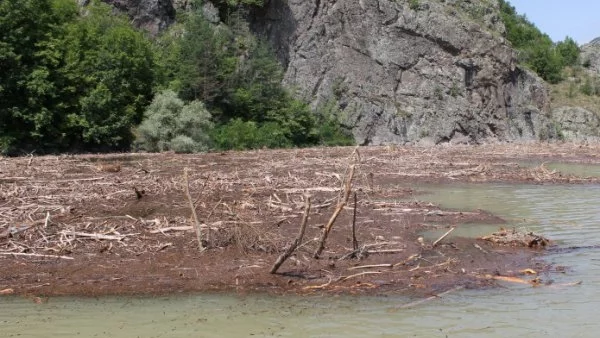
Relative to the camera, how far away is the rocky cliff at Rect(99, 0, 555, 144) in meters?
61.6

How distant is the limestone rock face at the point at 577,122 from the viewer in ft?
241

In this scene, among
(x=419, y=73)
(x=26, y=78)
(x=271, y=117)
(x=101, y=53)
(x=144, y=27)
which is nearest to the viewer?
(x=26, y=78)

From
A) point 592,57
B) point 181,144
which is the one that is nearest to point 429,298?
point 181,144

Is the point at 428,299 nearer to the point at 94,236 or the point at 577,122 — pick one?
the point at 94,236

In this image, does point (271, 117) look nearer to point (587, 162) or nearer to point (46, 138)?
point (46, 138)

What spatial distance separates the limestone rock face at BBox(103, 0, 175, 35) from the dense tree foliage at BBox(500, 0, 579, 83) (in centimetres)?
4709

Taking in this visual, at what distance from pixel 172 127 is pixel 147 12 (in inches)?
845

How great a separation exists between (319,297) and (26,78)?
34482mm

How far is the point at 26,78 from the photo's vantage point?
123 ft

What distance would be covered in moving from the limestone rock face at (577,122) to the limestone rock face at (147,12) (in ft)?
153

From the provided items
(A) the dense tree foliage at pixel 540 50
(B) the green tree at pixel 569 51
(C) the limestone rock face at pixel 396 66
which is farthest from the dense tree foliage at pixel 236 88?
(B) the green tree at pixel 569 51

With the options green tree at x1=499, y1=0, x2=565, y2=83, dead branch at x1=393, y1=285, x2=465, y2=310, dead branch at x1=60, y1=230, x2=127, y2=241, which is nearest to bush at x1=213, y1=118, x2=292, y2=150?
dead branch at x1=60, y1=230, x2=127, y2=241

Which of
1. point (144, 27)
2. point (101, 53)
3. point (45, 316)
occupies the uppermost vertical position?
point (144, 27)

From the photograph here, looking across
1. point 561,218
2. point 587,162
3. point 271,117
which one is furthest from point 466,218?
point 271,117
